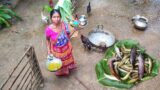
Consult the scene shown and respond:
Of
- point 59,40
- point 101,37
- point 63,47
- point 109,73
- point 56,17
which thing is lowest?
point 109,73

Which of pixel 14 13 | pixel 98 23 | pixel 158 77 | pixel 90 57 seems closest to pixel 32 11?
pixel 14 13

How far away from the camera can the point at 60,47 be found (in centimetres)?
574

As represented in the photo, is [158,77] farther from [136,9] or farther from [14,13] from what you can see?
[14,13]

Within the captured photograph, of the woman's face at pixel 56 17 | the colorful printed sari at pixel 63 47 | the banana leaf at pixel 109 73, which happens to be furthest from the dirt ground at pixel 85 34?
the woman's face at pixel 56 17

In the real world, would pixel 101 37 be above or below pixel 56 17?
below

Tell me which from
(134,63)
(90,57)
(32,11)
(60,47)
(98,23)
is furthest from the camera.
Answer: (32,11)

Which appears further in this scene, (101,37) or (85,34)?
(85,34)

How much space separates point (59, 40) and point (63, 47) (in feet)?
0.72

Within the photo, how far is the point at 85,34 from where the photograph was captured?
756 cm

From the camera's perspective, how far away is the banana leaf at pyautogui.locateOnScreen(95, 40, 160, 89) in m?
5.99

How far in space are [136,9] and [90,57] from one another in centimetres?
279

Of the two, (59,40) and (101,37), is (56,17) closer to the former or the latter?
(59,40)

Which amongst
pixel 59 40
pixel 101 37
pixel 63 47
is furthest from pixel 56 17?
pixel 101 37

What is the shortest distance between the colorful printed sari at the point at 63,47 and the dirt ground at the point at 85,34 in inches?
9.4
